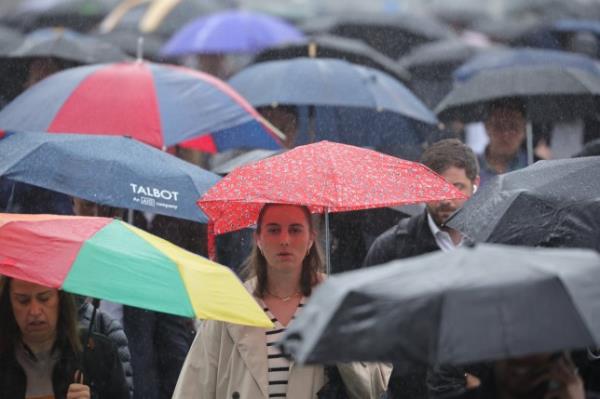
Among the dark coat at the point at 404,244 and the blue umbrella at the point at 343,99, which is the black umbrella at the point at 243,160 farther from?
the dark coat at the point at 404,244

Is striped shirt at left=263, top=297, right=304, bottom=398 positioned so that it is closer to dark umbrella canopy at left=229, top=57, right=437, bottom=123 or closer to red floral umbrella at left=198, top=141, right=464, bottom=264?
red floral umbrella at left=198, top=141, right=464, bottom=264

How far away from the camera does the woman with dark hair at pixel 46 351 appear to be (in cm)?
665

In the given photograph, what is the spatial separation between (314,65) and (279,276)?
202 inches

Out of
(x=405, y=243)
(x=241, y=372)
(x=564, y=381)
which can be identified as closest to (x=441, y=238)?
(x=405, y=243)

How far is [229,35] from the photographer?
16875 millimetres

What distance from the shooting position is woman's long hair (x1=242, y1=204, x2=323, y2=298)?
7.20m

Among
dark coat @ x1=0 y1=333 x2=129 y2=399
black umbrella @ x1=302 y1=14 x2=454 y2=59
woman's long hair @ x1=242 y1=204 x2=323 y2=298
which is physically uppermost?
black umbrella @ x1=302 y1=14 x2=454 y2=59

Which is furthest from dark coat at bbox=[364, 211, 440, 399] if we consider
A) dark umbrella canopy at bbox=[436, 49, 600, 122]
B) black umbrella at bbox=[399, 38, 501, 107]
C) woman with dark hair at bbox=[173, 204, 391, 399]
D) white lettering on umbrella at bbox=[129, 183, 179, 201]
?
black umbrella at bbox=[399, 38, 501, 107]

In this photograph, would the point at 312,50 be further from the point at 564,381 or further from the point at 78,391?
the point at 564,381


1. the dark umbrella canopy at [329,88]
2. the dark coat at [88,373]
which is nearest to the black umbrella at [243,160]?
the dark umbrella canopy at [329,88]

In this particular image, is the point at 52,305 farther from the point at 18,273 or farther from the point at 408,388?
the point at 408,388

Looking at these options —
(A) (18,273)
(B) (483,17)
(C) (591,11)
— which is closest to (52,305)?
(A) (18,273)

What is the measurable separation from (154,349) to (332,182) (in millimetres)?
1988

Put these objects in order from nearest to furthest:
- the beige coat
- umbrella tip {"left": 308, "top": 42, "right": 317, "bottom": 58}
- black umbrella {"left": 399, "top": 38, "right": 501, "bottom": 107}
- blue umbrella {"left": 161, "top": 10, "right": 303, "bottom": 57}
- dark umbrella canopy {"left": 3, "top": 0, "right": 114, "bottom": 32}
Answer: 1. the beige coat
2. umbrella tip {"left": 308, "top": 42, "right": 317, "bottom": 58}
3. black umbrella {"left": 399, "top": 38, "right": 501, "bottom": 107}
4. blue umbrella {"left": 161, "top": 10, "right": 303, "bottom": 57}
5. dark umbrella canopy {"left": 3, "top": 0, "right": 114, "bottom": 32}
